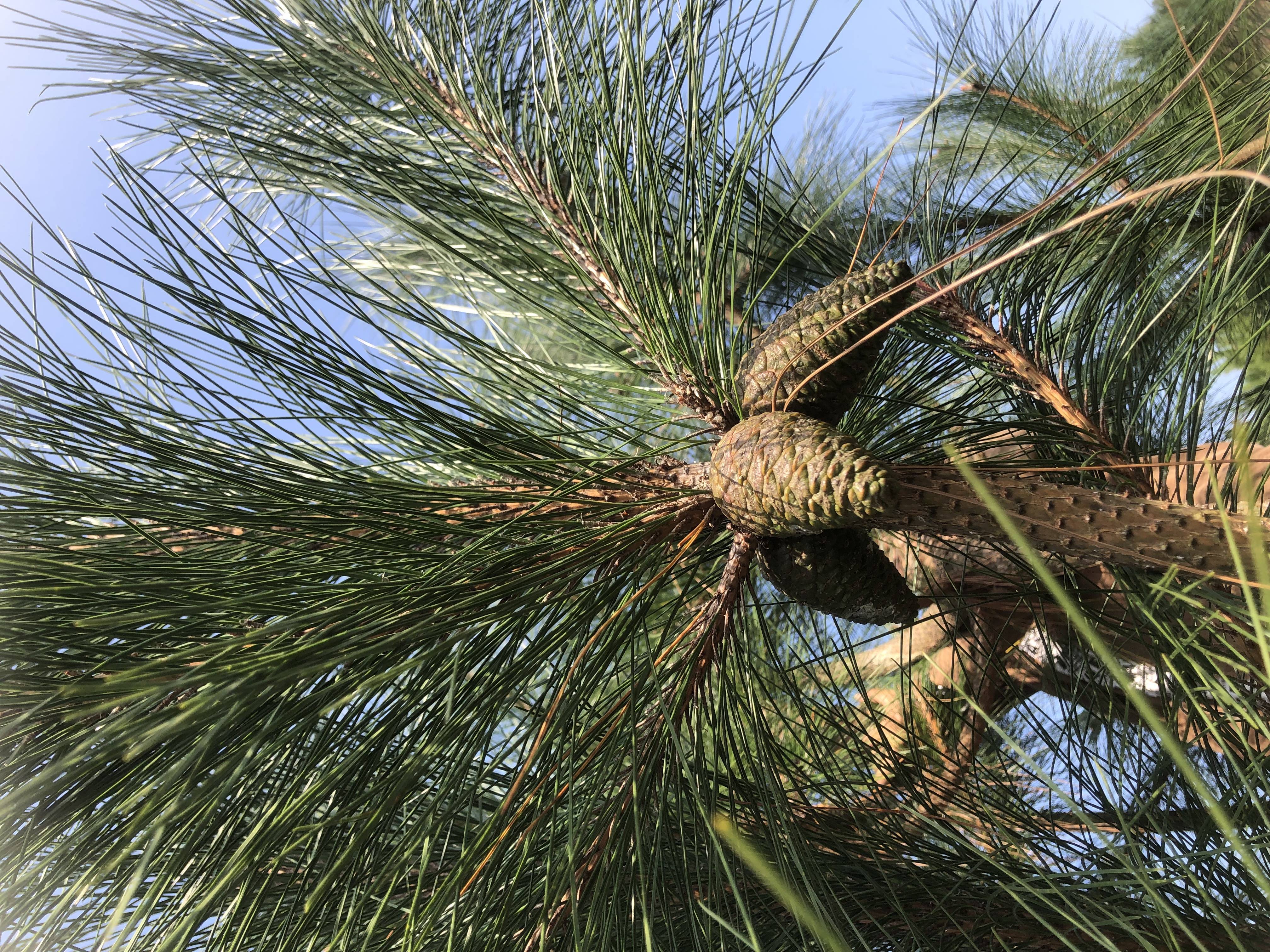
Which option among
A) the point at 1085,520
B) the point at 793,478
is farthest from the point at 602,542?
the point at 1085,520

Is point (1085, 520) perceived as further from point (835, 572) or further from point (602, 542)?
point (602, 542)

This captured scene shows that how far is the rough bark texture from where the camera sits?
0.41 meters

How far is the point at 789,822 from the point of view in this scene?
1.60ft

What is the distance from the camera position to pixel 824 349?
1.70 ft

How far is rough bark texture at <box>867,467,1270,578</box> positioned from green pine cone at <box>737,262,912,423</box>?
0.09m

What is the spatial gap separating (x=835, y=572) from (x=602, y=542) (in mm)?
153

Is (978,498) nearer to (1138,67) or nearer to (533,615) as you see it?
(533,615)

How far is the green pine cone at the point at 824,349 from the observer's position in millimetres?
513

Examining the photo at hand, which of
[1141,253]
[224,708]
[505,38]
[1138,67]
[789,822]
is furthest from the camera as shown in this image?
[1138,67]

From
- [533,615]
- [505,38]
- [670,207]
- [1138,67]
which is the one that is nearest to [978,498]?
[533,615]

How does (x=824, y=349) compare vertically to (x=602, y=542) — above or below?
above

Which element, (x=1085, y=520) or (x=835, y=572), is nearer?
(x=1085, y=520)

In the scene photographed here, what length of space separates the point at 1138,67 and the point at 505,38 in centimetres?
132

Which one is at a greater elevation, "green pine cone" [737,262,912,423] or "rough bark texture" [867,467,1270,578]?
"green pine cone" [737,262,912,423]
